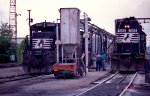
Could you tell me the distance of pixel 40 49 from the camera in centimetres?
2788

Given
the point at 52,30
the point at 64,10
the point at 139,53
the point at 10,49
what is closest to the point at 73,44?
the point at 64,10

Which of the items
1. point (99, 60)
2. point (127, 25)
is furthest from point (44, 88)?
point (99, 60)

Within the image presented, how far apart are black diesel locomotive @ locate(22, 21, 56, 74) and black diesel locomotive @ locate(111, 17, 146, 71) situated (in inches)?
189

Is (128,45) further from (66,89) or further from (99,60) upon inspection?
(66,89)

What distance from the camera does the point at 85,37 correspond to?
91.0 feet

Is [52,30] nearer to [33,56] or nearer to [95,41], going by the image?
[33,56]

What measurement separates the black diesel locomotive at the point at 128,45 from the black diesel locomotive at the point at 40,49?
15.7 ft

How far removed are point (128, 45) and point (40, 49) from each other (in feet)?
22.5

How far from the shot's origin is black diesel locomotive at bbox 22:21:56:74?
26906 mm

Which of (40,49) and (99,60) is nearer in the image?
(40,49)

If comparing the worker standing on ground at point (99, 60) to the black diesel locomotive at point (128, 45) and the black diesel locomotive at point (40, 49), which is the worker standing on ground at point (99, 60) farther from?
the black diesel locomotive at point (40, 49)

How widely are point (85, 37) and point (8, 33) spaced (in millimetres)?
33646

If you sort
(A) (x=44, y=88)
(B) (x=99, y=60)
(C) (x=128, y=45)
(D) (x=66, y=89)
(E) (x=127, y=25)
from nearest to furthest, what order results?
(D) (x=66, y=89) < (A) (x=44, y=88) < (E) (x=127, y=25) < (C) (x=128, y=45) < (B) (x=99, y=60)

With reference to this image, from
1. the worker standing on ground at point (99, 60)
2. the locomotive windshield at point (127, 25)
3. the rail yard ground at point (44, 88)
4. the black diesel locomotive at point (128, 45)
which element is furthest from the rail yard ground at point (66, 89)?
the worker standing on ground at point (99, 60)
